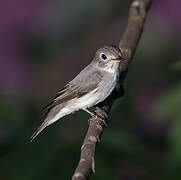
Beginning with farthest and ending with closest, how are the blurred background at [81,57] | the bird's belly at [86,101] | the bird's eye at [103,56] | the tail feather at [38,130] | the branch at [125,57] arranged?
the blurred background at [81,57] < the bird's eye at [103,56] < the bird's belly at [86,101] < the tail feather at [38,130] < the branch at [125,57]

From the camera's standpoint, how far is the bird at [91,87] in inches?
161

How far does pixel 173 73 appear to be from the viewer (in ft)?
18.7

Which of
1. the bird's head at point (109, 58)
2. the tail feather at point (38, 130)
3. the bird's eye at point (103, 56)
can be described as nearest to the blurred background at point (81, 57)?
the tail feather at point (38, 130)

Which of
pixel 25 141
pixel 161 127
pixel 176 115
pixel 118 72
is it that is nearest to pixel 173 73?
pixel 161 127

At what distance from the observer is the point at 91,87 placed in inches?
169

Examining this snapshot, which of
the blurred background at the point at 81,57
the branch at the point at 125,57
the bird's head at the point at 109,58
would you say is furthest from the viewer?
the blurred background at the point at 81,57

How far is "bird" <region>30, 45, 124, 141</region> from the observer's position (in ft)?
13.4

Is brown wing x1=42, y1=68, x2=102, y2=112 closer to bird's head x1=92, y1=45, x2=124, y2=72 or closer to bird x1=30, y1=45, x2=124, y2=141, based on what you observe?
bird x1=30, y1=45, x2=124, y2=141

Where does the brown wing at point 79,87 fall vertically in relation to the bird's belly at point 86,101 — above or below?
above

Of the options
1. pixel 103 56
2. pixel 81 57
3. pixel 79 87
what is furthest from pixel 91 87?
pixel 81 57

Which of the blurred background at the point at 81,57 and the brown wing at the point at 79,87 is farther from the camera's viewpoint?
the blurred background at the point at 81,57

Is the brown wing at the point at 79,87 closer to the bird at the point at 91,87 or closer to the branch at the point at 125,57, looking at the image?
the bird at the point at 91,87

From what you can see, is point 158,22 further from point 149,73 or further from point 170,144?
point 170,144

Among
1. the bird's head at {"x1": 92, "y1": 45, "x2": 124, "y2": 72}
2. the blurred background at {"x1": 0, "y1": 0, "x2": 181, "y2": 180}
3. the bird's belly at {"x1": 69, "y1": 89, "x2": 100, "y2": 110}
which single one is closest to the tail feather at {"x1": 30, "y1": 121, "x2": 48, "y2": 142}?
the blurred background at {"x1": 0, "y1": 0, "x2": 181, "y2": 180}
